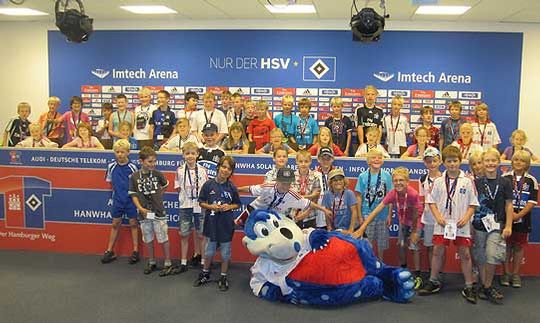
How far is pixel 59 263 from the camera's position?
18.6ft

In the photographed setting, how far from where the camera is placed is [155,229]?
17.8 ft

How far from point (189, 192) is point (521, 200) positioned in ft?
11.2

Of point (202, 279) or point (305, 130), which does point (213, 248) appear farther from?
point (305, 130)

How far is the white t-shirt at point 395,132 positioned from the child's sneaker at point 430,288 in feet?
10.2

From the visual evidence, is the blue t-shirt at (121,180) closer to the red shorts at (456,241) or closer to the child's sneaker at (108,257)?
the child's sneaker at (108,257)

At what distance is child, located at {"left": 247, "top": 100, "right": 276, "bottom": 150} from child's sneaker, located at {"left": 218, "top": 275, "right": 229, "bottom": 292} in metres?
2.06

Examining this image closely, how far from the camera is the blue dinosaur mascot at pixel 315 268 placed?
14.6 feet

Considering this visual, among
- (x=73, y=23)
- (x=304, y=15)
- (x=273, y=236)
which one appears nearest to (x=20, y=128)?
(x=73, y=23)

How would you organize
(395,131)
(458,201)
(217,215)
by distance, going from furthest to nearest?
(395,131) → (217,215) → (458,201)

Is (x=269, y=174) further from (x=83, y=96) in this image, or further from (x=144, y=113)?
(x=83, y=96)

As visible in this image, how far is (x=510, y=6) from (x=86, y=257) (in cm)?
717

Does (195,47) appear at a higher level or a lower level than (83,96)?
higher

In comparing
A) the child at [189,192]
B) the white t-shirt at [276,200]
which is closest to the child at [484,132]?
the white t-shirt at [276,200]

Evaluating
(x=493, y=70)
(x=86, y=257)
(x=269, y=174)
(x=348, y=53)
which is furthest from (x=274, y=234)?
(x=493, y=70)
